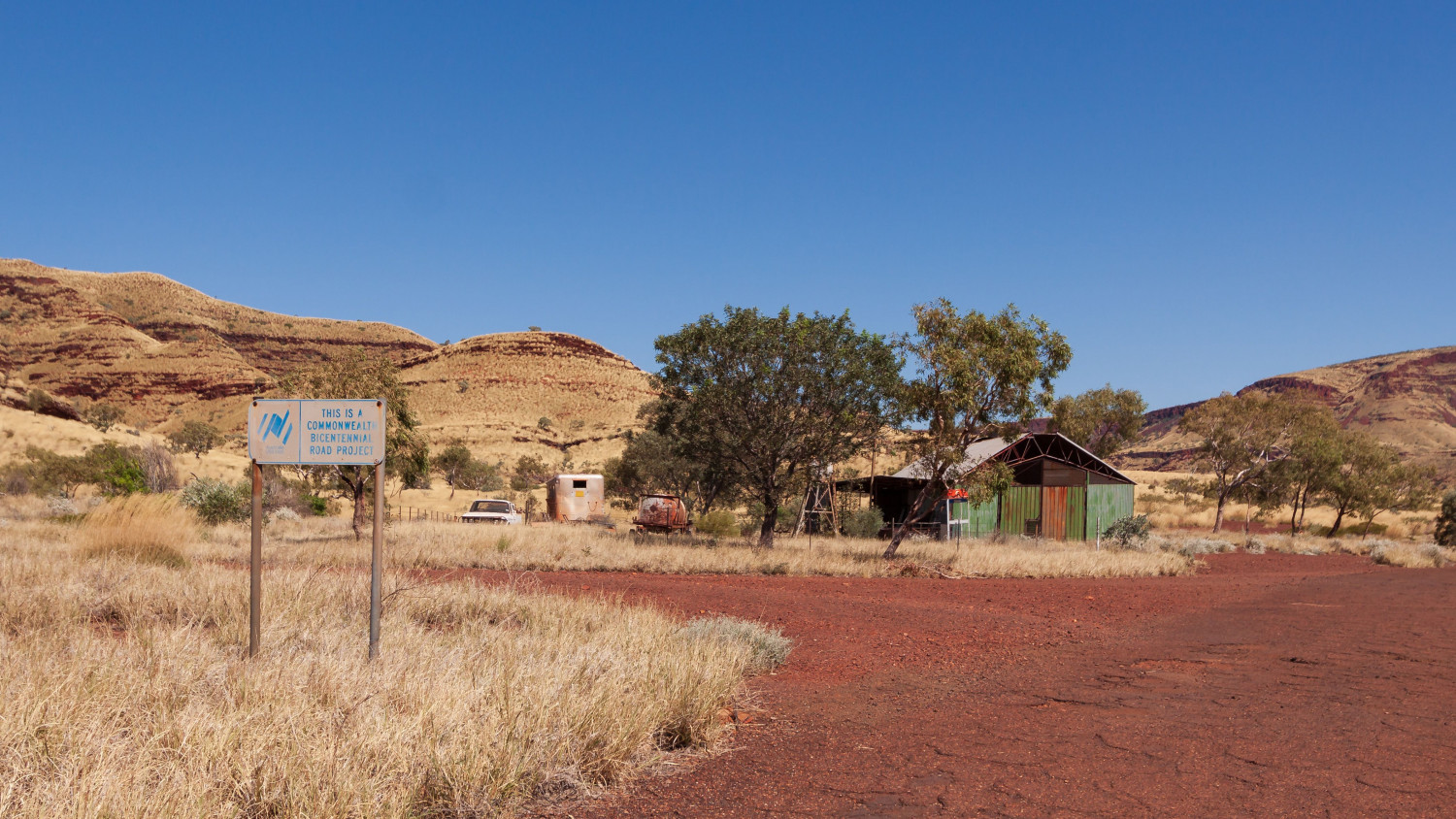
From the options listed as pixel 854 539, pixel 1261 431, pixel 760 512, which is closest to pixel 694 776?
pixel 854 539

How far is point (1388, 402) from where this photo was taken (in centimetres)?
12506

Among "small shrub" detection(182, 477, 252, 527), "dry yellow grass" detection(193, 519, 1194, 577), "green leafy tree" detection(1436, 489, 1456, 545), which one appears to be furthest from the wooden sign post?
"green leafy tree" detection(1436, 489, 1456, 545)

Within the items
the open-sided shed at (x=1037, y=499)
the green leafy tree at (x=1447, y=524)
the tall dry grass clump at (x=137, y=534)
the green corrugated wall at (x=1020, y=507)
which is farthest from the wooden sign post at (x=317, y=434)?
the green leafy tree at (x=1447, y=524)

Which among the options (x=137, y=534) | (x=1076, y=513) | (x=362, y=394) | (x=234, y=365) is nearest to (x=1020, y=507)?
(x=1076, y=513)

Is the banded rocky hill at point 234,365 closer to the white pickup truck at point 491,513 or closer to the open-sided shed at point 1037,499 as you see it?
the white pickup truck at point 491,513

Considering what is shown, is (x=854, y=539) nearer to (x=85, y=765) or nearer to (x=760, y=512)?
(x=760, y=512)

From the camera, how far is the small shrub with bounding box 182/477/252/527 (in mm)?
24938

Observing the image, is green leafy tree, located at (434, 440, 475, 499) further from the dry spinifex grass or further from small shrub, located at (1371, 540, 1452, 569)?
the dry spinifex grass

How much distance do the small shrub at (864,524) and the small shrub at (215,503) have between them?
1939 cm

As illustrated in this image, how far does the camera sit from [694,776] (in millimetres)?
5359

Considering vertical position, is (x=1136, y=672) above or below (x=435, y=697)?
below

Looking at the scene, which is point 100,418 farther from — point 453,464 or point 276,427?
point 276,427

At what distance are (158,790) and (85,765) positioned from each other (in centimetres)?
60

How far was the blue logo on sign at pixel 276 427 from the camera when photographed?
6.66 meters
